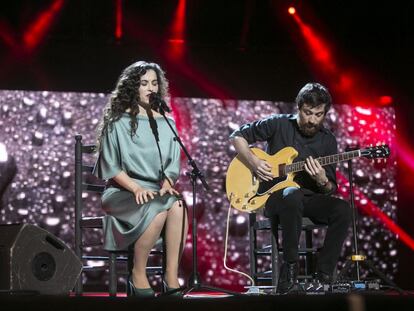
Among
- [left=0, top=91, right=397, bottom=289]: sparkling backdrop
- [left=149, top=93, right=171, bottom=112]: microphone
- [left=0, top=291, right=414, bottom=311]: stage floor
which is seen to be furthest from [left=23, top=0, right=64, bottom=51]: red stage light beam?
[left=0, top=291, right=414, bottom=311]: stage floor

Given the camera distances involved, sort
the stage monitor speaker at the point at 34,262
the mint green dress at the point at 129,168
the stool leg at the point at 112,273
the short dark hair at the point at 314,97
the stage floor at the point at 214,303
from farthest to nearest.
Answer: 1. the short dark hair at the point at 314,97
2. the stool leg at the point at 112,273
3. the mint green dress at the point at 129,168
4. the stage monitor speaker at the point at 34,262
5. the stage floor at the point at 214,303

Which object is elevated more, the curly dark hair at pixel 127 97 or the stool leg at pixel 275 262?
the curly dark hair at pixel 127 97

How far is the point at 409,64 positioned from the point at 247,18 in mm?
1709

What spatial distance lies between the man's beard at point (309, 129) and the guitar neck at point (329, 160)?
22 centimetres

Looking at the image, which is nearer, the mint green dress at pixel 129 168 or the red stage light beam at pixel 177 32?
the mint green dress at pixel 129 168

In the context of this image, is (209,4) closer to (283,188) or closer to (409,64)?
(409,64)

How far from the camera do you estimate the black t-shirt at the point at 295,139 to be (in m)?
4.23

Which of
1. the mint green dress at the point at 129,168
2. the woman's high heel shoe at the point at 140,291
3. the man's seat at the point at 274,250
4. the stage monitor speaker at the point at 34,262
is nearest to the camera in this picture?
the stage monitor speaker at the point at 34,262

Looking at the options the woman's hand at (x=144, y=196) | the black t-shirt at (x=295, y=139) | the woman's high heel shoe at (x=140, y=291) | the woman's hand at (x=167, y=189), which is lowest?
the woman's high heel shoe at (x=140, y=291)

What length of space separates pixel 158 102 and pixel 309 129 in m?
1.15

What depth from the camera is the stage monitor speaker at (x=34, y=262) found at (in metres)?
2.83

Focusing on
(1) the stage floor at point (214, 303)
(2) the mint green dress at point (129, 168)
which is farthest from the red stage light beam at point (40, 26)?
(1) the stage floor at point (214, 303)

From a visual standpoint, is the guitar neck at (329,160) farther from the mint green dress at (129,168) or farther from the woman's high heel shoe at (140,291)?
the woman's high heel shoe at (140,291)

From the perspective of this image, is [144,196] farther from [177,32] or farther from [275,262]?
[177,32]
